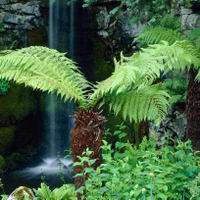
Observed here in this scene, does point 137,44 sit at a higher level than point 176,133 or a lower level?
higher

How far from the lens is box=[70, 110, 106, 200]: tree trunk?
270cm

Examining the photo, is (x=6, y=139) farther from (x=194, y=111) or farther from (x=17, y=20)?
(x=194, y=111)

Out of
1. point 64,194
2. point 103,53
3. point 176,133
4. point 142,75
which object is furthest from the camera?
point 103,53

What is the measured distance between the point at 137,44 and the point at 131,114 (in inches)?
211

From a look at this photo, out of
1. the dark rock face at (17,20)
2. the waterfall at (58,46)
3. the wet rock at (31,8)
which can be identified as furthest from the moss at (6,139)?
the wet rock at (31,8)

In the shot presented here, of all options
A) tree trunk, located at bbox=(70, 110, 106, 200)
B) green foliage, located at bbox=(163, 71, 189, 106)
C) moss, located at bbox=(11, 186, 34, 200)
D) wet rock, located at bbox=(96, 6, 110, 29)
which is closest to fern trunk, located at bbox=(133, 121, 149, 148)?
green foliage, located at bbox=(163, 71, 189, 106)

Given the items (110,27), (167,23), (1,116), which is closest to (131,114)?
(167,23)

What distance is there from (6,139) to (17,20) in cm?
366

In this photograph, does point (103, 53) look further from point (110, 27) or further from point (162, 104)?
A: point (162, 104)

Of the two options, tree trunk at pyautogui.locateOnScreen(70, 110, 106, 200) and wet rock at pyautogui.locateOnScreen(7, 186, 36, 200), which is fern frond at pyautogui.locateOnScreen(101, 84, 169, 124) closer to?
tree trunk at pyautogui.locateOnScreen(70, 110, 106, 200)

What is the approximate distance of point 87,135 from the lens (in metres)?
2.70

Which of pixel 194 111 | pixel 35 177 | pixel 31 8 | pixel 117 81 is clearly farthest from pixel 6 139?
pixel 117 81

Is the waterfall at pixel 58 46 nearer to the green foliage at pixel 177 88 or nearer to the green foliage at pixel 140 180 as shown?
the green foliage at pixel 177 88

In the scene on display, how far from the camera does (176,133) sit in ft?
18.0
